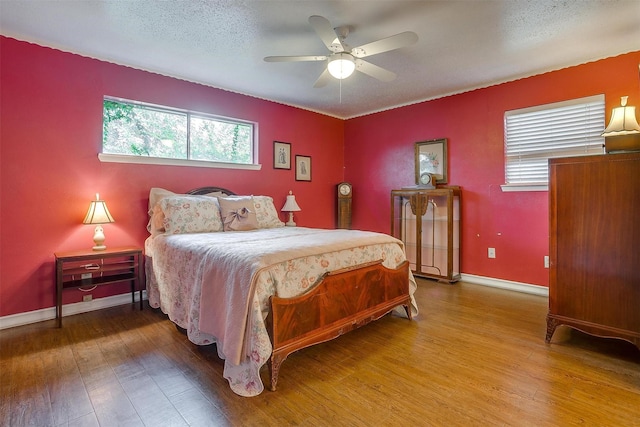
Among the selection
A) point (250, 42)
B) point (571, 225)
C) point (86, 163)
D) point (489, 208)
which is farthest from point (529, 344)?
point (86, 163)

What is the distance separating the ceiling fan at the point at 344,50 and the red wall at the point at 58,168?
182cm

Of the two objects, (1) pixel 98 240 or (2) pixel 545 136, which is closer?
(1) pixel 98 240

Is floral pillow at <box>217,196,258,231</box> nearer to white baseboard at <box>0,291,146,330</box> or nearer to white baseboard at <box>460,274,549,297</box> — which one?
white baseboard at <box>0,291,146,330</box>

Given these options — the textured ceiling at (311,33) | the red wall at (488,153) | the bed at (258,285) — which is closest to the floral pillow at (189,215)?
the bed at (258,285)

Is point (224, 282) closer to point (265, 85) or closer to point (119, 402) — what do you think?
point (119, 402)

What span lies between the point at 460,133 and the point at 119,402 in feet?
14.2

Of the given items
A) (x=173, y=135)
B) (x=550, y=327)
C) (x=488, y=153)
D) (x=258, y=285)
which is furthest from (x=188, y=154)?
(x=550, y=327)

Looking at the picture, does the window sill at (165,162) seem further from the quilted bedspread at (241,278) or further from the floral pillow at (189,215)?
the quilted bedspread at (241,278)

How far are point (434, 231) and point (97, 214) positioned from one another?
12.4 feet

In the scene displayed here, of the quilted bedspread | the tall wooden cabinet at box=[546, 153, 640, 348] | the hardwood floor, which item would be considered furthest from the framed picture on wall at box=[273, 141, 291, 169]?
the tall wooden cabinet at box=[546, 153, 640, 348]

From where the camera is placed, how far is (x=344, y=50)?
8.01 feet

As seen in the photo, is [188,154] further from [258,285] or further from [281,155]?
[258,285]

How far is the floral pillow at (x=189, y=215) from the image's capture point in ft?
10.0

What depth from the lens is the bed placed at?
1848mm
